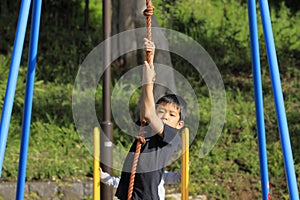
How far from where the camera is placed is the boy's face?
388 centimetres

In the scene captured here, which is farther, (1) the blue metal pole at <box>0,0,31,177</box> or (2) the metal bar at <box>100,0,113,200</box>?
(2) the metal bar at <box>100,0,113,200</box>

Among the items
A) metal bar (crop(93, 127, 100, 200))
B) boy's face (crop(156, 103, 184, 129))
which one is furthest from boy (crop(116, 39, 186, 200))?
metal bar (crop(93, 127, 100, 200))

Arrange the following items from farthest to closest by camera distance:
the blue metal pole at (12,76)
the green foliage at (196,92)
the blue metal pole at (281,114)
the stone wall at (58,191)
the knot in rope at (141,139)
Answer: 1. the green foliage at (196,92)
2. the stone wall at (58,191)
3. the blue metal pole at (12,76)
4. the blue metal pole at (281,114)
5. the knot in rope at (141,139)

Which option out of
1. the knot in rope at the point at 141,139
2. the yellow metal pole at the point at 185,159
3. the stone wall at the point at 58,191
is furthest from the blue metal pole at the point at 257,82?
the stone wall at the point at 58,191

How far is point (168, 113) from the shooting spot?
12.8ft

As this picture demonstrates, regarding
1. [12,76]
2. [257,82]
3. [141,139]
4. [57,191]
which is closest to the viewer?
[141,139]

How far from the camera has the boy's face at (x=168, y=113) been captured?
3877mm

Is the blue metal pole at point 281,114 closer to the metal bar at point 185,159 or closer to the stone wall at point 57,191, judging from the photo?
the metal bar at point 185,159

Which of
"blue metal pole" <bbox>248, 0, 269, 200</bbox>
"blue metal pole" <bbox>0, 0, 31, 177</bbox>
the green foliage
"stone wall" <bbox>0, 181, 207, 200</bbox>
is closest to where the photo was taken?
"blue metal pole" <bbox>0, 0, 31, 177</bbox>

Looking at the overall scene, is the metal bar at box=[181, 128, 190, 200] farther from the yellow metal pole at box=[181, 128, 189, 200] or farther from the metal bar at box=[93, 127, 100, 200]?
the metal bar at box=[93, 127, 100, 200]

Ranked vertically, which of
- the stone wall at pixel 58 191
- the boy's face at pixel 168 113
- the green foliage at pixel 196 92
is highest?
the green foliage at pixel 196 92

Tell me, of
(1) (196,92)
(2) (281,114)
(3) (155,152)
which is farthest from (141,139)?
(1) (196,92)

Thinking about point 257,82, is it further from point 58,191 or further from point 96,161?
point 58,191

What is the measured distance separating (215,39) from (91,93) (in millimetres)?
2156
